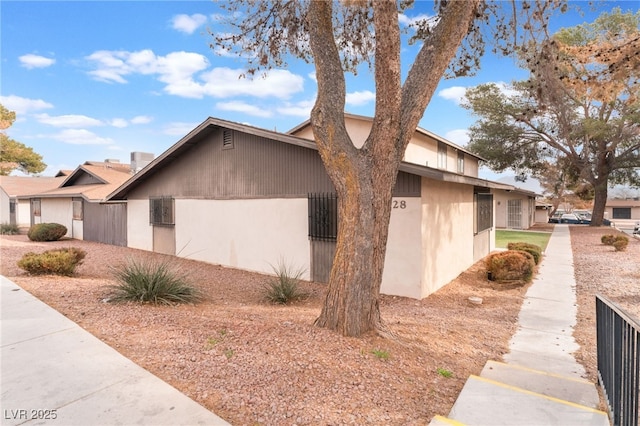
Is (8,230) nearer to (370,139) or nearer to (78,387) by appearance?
(78,387)

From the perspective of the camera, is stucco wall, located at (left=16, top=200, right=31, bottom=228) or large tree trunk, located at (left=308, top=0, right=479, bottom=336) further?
stucco wall, located at (left=16, top=200, right=31, bottom=228)

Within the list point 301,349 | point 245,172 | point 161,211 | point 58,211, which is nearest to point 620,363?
point 301,349

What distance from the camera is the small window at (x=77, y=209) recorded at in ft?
64.9

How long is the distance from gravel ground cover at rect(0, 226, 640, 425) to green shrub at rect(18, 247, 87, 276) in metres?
0.35

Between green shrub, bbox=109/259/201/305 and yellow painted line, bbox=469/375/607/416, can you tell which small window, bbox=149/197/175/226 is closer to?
green shrub, bbox=109/259/201/305

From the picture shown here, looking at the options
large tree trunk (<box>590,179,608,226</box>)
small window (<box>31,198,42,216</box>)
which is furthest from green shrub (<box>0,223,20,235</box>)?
large tree trunk (<box>590,179,608,226</box>)

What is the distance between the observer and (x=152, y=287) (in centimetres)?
660

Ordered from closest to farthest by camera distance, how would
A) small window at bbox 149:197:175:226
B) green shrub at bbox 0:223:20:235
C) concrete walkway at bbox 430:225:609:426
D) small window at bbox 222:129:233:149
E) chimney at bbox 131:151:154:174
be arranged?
concrete walkway at bbox 430:225:609:426
small window at bbox 222:129:233:149
small window at bbox 149:197:175:226
green shrub at bbox 0:223:20:235
chimney at bbox 131:151:154:174

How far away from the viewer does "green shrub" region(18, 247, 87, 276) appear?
8.62 metres

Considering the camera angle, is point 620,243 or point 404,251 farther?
point 620,243

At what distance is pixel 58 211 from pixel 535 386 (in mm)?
25323

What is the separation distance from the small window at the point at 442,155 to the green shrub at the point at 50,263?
43.6 feet

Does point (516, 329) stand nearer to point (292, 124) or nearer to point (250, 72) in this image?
point (250, 72)

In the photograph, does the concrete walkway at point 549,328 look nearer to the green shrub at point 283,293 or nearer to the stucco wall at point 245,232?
the green shrub at point 283,293
